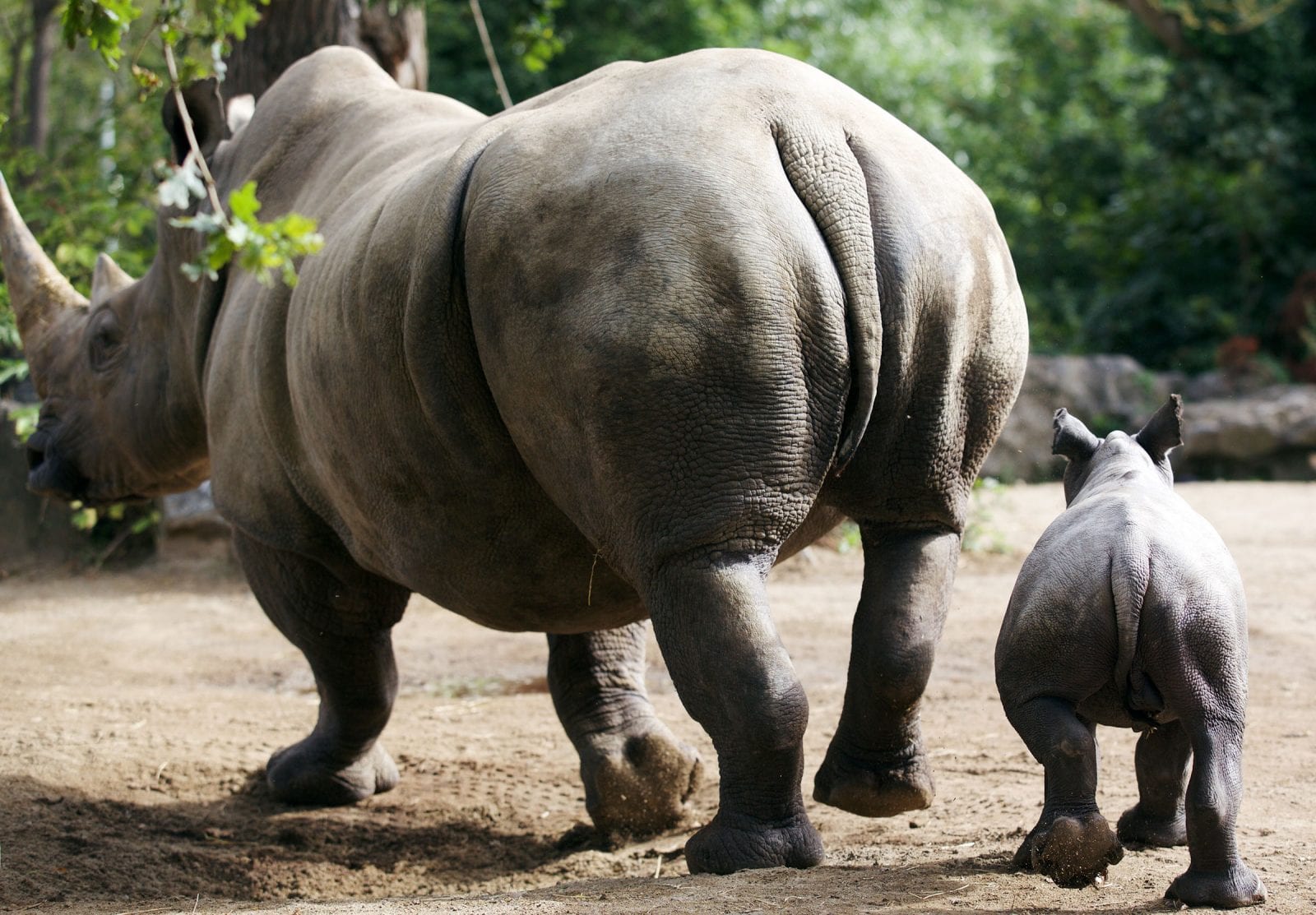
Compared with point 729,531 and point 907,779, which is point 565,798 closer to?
point 907,779

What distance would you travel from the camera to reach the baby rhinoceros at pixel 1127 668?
3004 mm

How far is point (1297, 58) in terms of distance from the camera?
1761 cm

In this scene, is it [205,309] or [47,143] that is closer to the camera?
[205,309]

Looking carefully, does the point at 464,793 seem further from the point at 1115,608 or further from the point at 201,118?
the point at 1115,608

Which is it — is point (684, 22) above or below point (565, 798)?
above

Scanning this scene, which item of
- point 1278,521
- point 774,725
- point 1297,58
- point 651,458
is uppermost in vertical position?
point 1297,58

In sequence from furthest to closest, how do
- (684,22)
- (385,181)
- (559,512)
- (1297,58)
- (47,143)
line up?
(684,22), (1297,58), (47,143), (385,181), (559,512)

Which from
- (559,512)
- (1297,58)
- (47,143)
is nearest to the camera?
(559,512)

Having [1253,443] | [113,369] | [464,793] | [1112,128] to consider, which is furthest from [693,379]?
[1112,128]

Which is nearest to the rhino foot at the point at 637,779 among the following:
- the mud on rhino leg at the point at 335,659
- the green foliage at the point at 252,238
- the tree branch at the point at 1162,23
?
the mud on rhino leg at the point at 335,659

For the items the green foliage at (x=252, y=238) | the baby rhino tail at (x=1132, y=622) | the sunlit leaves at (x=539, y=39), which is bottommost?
the baby rhino tail at (x=1132, y=622)

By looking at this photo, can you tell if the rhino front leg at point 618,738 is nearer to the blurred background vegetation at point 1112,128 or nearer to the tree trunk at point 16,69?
the tree trunk at point 16,69

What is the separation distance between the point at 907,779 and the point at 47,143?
1049 cm

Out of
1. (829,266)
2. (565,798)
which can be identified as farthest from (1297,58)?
(829,266)
